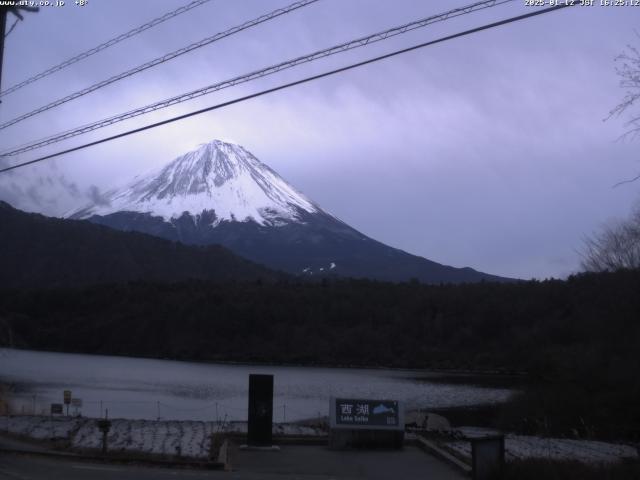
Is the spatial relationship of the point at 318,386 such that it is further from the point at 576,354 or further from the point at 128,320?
the point at 128,320

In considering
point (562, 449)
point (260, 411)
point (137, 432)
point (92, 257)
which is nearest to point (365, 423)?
point (260, 411)

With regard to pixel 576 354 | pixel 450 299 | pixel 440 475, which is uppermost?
pixel 450 299

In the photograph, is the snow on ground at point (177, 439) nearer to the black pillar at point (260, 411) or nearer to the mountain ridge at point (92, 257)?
the black pillar at point (260, 411)

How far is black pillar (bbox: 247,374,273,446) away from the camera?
20.0 m

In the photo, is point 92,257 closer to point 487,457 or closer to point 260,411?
point 260,411

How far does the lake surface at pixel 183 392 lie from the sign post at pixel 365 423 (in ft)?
35.5

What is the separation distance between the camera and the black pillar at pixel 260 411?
20.0m

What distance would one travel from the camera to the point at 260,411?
65.4 ft

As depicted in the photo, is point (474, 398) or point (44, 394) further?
point (474, 398)

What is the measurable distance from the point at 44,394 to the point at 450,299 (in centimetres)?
7642

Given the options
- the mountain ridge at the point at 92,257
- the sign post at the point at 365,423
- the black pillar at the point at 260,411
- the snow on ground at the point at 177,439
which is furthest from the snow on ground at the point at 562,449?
the mountain ridge at the point at 92,257

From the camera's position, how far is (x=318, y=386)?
60188 millimetres

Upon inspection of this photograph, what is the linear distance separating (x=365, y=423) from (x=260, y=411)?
2.63m

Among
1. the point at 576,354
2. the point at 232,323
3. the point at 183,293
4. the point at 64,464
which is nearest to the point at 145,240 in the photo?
the point at 183,293
